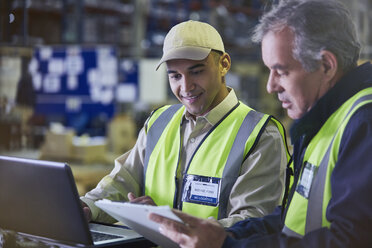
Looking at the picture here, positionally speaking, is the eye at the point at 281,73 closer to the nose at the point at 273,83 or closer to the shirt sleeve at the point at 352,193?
the nose at the point at 273,83

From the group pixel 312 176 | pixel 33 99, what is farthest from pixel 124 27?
pixel 312 176

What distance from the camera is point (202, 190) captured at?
1.97m

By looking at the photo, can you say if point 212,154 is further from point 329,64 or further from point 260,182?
point 329,64

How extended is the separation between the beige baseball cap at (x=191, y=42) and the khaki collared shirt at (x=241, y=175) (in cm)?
21

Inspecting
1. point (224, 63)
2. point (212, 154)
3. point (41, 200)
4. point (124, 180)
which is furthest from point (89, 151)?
point (41, 200)

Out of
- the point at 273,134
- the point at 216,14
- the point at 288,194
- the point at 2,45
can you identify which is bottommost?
the point at 288,194

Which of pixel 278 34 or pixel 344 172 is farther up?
pixel 278 34

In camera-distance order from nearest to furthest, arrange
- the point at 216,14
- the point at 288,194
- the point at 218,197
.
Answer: the point at 288,194
the point at 218,197
the point at 216,14

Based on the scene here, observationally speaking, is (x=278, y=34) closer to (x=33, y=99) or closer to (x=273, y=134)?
(x=273, y=134)

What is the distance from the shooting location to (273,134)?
1942 millimetres

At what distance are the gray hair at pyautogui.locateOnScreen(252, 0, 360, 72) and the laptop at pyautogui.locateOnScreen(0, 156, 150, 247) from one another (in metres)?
0.72

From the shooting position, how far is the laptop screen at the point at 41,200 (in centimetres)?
154

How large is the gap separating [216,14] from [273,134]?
8941 millimetres

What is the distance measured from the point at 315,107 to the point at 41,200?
2.71 feet
